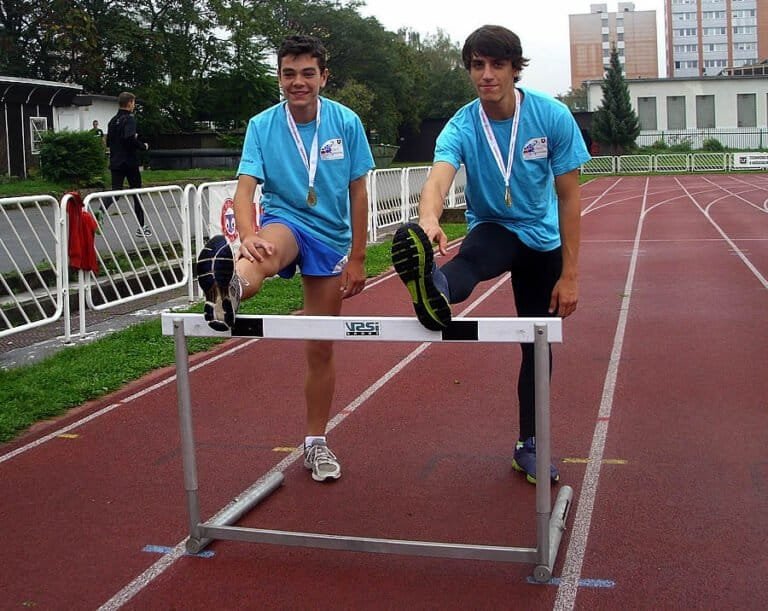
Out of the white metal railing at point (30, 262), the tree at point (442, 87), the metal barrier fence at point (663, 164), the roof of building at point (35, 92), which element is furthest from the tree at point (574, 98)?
the white metal railing at point (30, 262)

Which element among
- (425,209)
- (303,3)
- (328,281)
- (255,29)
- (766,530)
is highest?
(303,3)

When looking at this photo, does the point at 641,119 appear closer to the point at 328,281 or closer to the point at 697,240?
the point at 697,240

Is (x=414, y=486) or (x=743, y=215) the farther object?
(x=743, y=215)

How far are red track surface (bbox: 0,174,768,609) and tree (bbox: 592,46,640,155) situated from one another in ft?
177

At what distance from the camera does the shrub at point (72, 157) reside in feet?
78.8

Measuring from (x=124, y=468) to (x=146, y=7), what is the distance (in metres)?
42.5

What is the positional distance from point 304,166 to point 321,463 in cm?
136

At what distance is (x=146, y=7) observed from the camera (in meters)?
44.0

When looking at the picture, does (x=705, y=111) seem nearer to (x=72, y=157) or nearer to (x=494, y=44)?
(x=72, y=157)

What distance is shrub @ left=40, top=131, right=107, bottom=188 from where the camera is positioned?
2403 cm

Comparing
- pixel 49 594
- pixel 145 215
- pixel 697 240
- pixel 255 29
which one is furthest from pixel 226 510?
pixel 255 29

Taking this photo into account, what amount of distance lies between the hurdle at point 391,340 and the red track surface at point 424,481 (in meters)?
0.09

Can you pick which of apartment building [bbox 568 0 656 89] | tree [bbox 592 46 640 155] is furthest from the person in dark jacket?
apartment building [bbox 568 0 656 89]

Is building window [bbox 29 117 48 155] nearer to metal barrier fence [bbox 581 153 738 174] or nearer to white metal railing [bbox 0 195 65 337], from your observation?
white metal railing [bbox 0 195 65 337]
